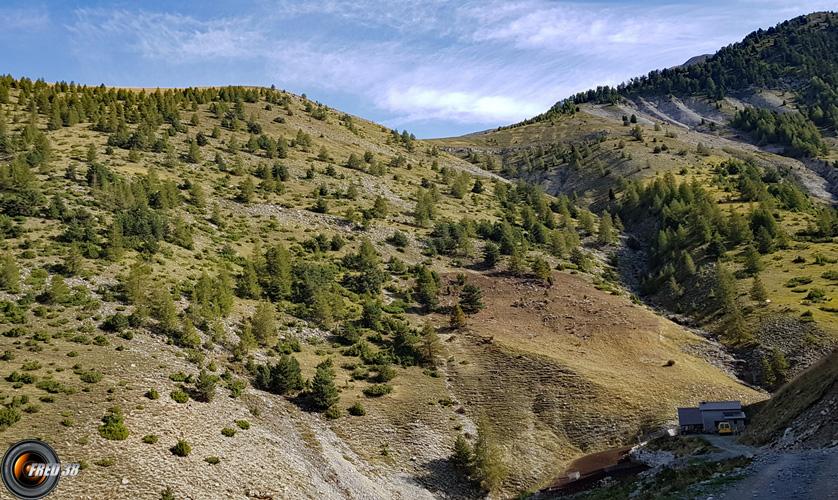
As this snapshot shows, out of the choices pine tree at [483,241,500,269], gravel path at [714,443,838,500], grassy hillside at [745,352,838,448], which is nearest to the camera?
gravel path at [714,443,838,500]

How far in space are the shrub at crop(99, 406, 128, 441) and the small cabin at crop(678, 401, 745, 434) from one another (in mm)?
43812

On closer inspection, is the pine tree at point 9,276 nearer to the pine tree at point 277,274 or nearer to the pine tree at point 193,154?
the pine tree at point 277,274

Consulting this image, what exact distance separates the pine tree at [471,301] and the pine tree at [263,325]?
27666 millimetres

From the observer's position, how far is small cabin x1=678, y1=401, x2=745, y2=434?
45812 mm

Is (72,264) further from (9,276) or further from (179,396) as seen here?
(179,396)

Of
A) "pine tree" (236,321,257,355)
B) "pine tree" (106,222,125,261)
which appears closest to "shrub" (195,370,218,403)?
"pine tree" (236,321,257,355)

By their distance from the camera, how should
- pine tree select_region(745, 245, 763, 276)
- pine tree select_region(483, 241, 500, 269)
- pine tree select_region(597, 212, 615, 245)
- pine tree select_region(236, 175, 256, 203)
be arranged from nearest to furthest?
pine tree select_region(745, 245, 763, 276), pine tree select_region(483, 241, 500, 269), pine tree select_region(236, 175, 256, 203), pine tree select_region(597, 212, 615, 245)

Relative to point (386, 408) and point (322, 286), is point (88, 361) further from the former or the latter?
point (322, 286)

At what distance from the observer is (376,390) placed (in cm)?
5109

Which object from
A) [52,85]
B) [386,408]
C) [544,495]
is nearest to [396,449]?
[386,408]

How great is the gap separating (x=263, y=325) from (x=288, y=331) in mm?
5393

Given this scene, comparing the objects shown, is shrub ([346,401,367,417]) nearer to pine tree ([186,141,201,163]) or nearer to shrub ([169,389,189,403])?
shrub ([169,389,189,403])

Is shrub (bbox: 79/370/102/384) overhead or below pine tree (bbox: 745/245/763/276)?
overhead

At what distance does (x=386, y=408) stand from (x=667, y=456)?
23993mm
